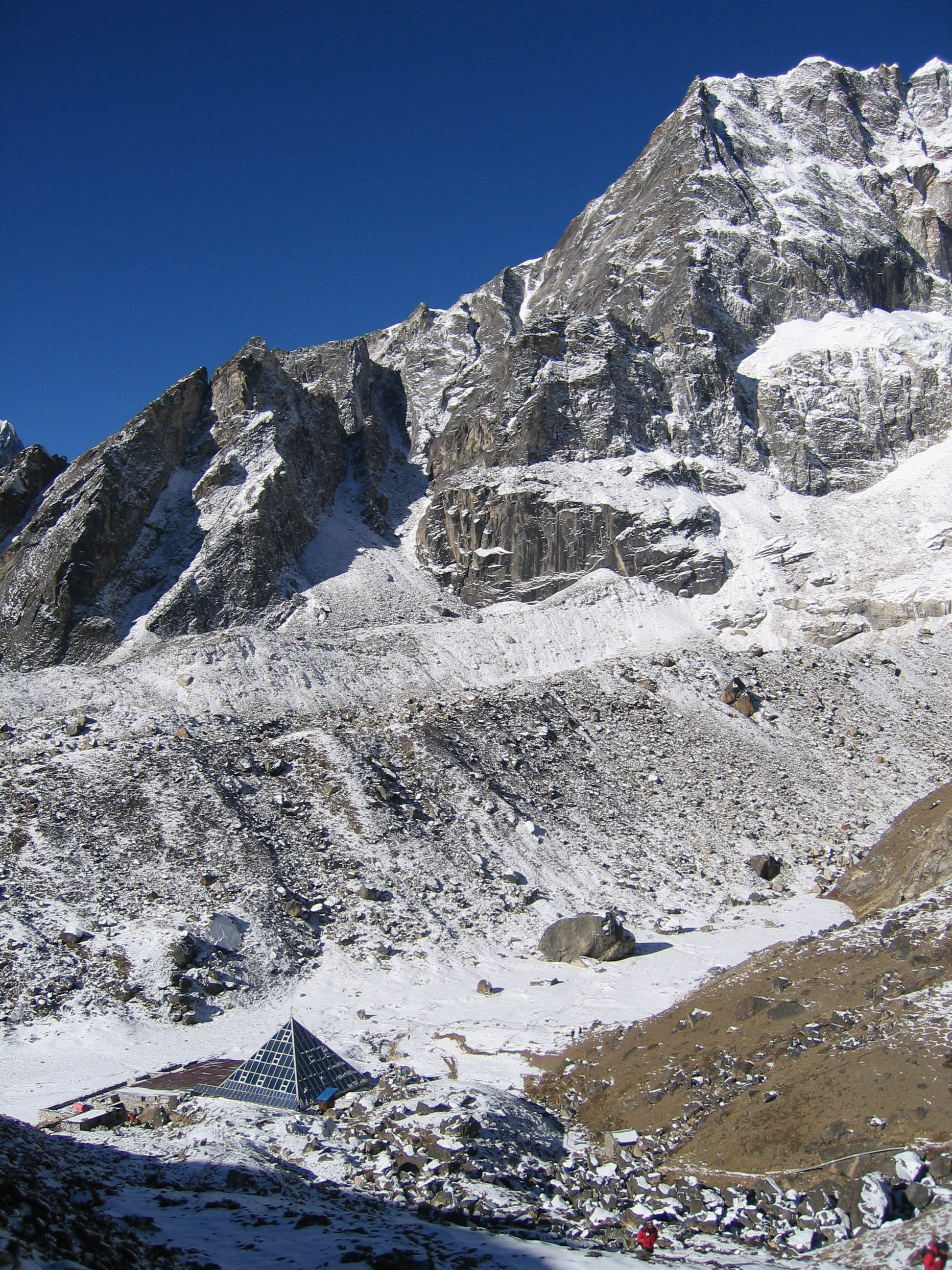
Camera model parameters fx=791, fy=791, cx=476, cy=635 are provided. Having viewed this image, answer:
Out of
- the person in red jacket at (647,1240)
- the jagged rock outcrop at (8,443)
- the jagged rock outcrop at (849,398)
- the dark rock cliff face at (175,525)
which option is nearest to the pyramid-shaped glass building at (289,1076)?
the person in red jacket at (647,1240)

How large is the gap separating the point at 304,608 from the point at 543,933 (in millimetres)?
40378

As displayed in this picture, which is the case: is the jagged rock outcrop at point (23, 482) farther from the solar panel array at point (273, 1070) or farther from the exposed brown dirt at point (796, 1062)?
the exposed brown dirt at point (796, 1062)

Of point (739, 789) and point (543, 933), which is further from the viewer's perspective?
point (739, 789)

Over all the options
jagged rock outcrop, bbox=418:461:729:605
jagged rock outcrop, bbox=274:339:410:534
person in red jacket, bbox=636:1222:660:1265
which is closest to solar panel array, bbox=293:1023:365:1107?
person in red jacket, bbox=636:1222:660:1265

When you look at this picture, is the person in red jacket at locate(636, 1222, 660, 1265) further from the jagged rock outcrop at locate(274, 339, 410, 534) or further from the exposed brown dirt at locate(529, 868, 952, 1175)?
the jagged rock outcrop at locate(274, 339, 410, 534)

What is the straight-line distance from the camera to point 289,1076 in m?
18.4

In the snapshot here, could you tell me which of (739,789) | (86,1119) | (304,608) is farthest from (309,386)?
(86,1119)

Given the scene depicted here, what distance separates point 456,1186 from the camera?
1403cm

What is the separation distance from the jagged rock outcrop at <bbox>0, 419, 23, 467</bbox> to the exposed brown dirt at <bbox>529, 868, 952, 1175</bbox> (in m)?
110

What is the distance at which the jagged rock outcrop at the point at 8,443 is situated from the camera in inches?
4090

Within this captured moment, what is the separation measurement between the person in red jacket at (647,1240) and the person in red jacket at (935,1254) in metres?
3.66

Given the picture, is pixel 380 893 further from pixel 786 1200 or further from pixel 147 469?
pixel 147 469

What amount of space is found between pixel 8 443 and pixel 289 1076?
11165 cm

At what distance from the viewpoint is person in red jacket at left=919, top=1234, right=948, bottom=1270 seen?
976cm
